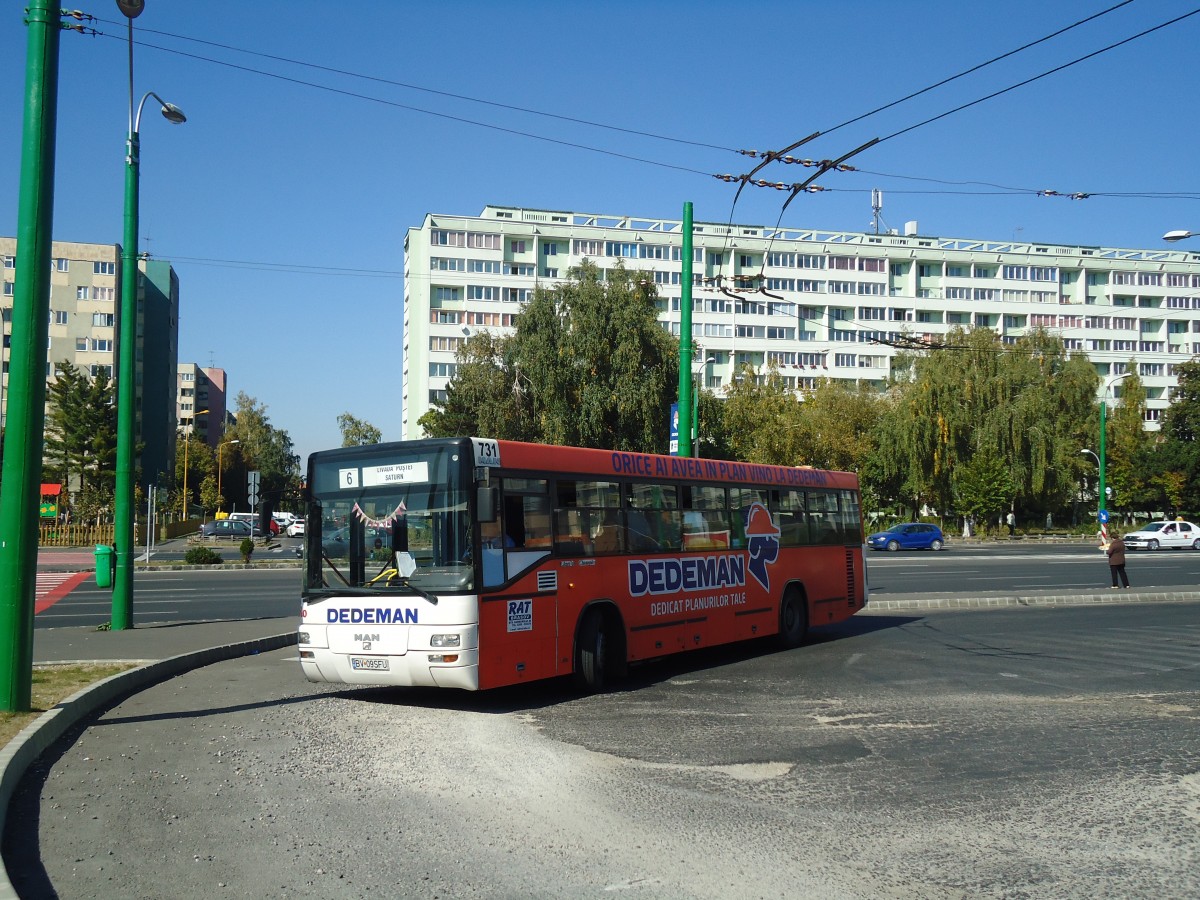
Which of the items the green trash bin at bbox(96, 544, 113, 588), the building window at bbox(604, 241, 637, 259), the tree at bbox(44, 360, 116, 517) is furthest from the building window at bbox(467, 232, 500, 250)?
the green trash bin at bbox(96, 544, 113, 588)

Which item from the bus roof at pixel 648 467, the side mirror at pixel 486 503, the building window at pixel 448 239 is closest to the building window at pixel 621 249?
the building window at pixel 448 239

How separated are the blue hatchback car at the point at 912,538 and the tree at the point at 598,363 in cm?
1699

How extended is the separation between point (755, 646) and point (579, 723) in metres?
7.22

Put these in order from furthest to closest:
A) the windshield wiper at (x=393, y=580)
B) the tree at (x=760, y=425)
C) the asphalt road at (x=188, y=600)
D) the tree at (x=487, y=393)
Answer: the tree at (x=760, y=425)
the tree at (x=487, y=393)
the asphalt road at (x=188, y=600)
the windshield wiper at (x=393, y=580)

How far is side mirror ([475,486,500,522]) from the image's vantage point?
10.4m

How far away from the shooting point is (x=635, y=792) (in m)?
7.25

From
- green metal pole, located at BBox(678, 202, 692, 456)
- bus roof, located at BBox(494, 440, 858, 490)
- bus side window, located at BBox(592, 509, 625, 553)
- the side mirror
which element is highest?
green metal pole, located at BBox(678, 202, 692, 456)

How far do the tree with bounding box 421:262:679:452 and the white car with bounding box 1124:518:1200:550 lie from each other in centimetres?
2993

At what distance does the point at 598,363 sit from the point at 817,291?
5893 centimetres

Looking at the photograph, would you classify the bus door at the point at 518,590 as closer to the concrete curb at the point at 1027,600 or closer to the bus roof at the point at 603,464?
the bus roof at the point at 603,464

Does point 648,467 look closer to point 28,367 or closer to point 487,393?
point 28,367

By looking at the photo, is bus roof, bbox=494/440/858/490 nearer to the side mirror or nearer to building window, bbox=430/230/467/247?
the side mirror

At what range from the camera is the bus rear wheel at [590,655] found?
1170 centimetres

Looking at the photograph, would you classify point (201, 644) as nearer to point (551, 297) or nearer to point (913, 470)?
point (551, 297)
